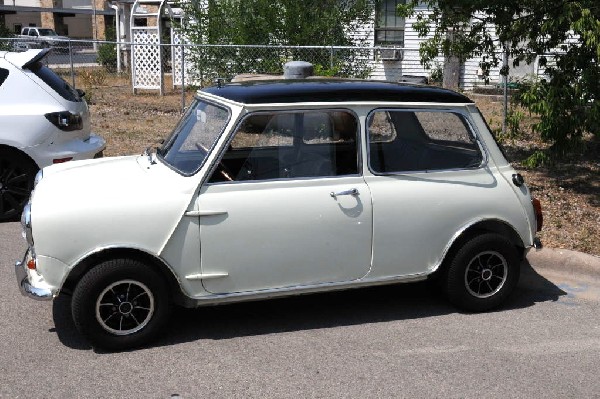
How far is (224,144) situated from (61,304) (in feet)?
5.86

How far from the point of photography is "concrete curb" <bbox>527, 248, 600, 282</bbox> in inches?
250

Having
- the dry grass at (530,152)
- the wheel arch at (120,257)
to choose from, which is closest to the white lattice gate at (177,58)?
the dry grass at (530,152)

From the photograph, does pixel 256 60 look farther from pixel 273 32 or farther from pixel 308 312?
pixel 308 312

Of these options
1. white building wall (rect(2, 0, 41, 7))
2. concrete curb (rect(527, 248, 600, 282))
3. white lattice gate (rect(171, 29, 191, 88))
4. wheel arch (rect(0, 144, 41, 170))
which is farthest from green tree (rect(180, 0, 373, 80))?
→ white building wall (rect(2, 0, 41, 7))

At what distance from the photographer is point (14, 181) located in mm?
7949

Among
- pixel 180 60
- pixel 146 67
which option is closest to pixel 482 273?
pixel 180 60

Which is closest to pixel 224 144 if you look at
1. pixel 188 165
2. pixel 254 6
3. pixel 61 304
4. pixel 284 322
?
pixel 188 165

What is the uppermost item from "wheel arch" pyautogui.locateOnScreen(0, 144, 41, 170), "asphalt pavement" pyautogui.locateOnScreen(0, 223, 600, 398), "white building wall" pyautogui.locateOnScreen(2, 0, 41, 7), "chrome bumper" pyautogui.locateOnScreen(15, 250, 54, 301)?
"white building wall" pyautogui.locateOnScreen(2, 0, 41, 7)

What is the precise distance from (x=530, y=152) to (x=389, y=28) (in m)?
11.4

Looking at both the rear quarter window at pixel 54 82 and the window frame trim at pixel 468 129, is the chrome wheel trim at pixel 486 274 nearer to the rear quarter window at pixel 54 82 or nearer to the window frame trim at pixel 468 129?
the window frame trim at pixel 468 129

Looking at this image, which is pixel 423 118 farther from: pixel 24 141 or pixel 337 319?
pixel 24 141

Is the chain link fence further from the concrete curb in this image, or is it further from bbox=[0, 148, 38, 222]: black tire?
the concrete curb

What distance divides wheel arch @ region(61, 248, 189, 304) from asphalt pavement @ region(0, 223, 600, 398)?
42cm

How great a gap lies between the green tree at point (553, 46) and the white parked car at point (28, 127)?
4.35 metres
